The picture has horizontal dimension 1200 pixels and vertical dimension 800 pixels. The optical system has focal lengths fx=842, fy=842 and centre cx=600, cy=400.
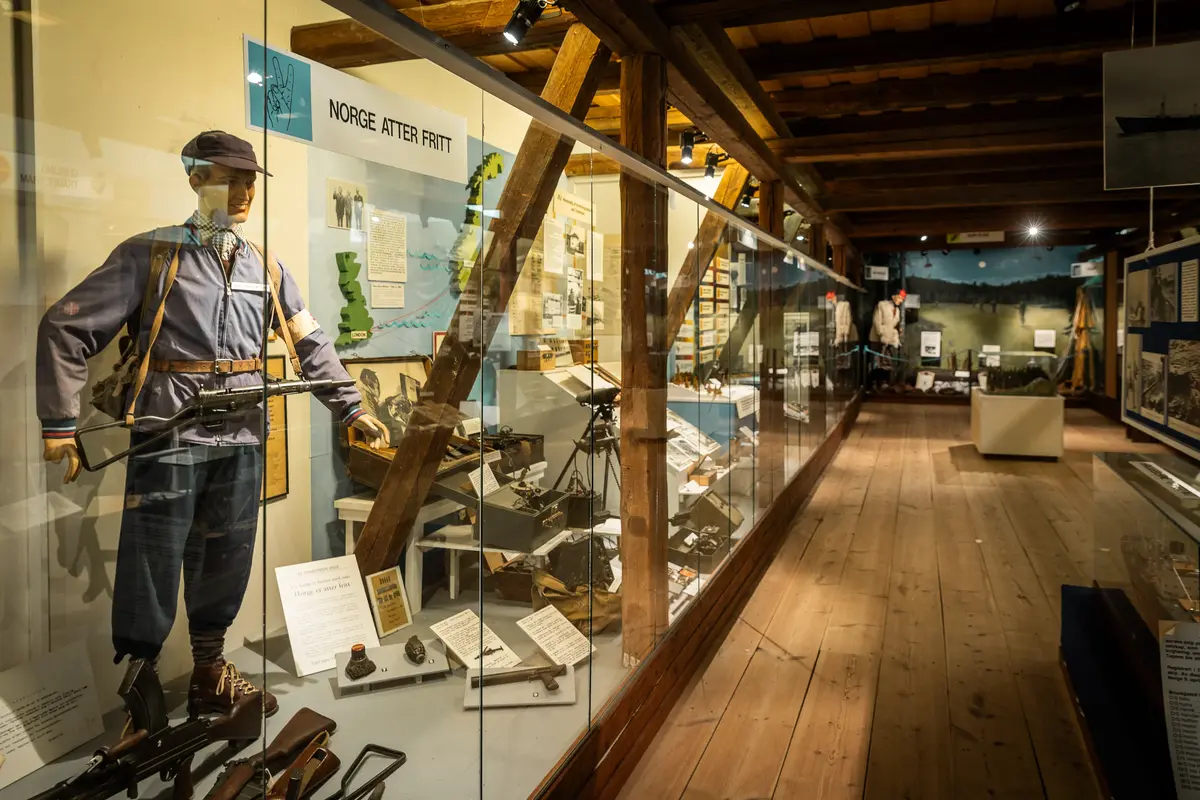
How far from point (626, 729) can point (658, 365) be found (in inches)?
47.8

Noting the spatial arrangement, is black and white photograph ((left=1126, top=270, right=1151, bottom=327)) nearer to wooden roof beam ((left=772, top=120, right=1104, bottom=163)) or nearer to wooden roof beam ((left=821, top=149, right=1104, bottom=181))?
wooden roof beam ((left=772, top=120, right=1104, bottom=163))

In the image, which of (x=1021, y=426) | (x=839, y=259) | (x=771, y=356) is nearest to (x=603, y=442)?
(x=771, y=356)

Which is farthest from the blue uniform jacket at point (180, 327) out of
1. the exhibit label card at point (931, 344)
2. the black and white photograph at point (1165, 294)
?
the exhibit label card at point (931, 344)

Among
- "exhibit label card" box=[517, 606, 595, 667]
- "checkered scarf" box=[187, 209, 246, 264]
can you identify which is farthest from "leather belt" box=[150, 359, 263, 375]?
"exhibit label card" box=[517, 606, 595, 667]

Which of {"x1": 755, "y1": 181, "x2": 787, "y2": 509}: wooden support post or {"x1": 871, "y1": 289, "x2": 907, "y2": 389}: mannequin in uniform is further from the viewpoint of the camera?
{"x1": 871, "y1": 289, "x2": 907, "y2": 389}: mannequin in uniform

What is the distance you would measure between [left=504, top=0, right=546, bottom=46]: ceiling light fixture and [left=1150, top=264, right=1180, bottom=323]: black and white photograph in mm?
1983

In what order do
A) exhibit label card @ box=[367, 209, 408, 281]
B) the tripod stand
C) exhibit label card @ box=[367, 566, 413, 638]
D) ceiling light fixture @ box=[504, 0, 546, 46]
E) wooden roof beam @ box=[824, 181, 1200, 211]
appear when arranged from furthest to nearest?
wooden roof beam @ box=[824, 181, 1200, 211]
the tripod stand
ceiling light fixture @ box=[504, 0, 546, 46]
exhibit label card @ box=[367, 566, 413, 638]
exhibit label card @ box=[367, 209, 408, 281]

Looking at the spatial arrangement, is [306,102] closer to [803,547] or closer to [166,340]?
[166,340]

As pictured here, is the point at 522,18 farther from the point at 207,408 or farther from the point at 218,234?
the point at 207,408

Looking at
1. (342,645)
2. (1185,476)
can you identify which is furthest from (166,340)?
(1185,476)

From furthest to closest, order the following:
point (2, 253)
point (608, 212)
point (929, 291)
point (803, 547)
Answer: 1. point (929, 291)
2. point (803, 547)
3. point (608, 212)
4. point (2, 253)

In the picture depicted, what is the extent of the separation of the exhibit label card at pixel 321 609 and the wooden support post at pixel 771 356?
3.55m

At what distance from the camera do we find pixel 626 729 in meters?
2.55

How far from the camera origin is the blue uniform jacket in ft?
3.34
